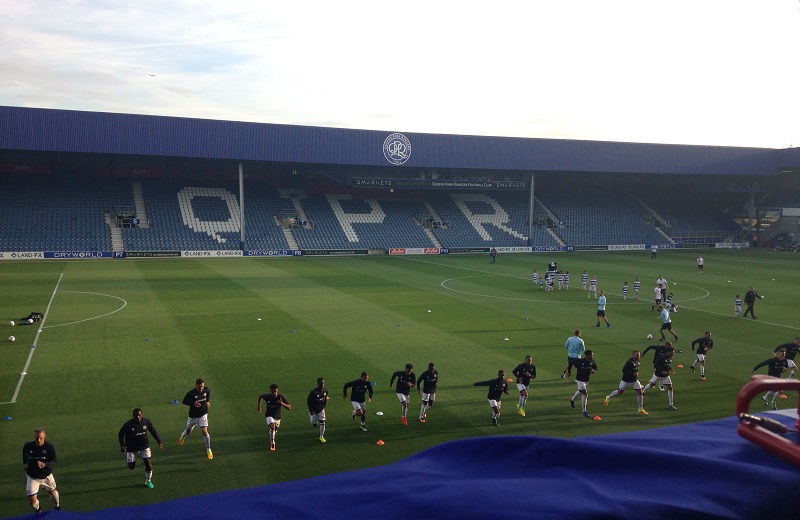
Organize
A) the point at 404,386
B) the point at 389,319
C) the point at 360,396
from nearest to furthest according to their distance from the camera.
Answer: the point at 360,396 < the point at 404,386 < the point at 389,319

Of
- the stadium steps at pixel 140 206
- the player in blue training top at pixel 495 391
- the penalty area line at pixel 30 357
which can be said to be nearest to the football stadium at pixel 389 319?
the player in blue training top at pixel 495 391

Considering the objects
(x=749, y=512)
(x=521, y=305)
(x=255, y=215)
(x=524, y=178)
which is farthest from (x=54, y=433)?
(x=524, y=178)

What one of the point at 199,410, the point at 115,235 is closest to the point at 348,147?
the point at 115,235

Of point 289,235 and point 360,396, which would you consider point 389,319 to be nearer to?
point 360,396

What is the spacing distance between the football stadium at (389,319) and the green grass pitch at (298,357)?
→ 0.12m

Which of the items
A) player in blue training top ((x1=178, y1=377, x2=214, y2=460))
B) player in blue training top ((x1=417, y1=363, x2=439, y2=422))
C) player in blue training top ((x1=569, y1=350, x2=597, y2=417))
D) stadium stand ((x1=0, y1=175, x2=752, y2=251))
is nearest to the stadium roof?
stadium stand ((x1=0, y1=175, x2=752, y2=251))

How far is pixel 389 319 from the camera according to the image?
2609cm

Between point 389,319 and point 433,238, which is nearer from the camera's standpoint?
point 389,319

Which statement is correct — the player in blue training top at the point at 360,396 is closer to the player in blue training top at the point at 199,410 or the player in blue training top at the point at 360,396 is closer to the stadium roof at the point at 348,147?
the player in blue training top at the point at 199,410

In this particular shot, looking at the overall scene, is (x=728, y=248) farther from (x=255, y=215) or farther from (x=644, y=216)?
(x=255, y=215)

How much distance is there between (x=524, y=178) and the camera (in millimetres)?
68438

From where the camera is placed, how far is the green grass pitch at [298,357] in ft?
40.4

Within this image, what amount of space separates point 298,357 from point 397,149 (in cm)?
4161

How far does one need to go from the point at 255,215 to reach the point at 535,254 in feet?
95.8
